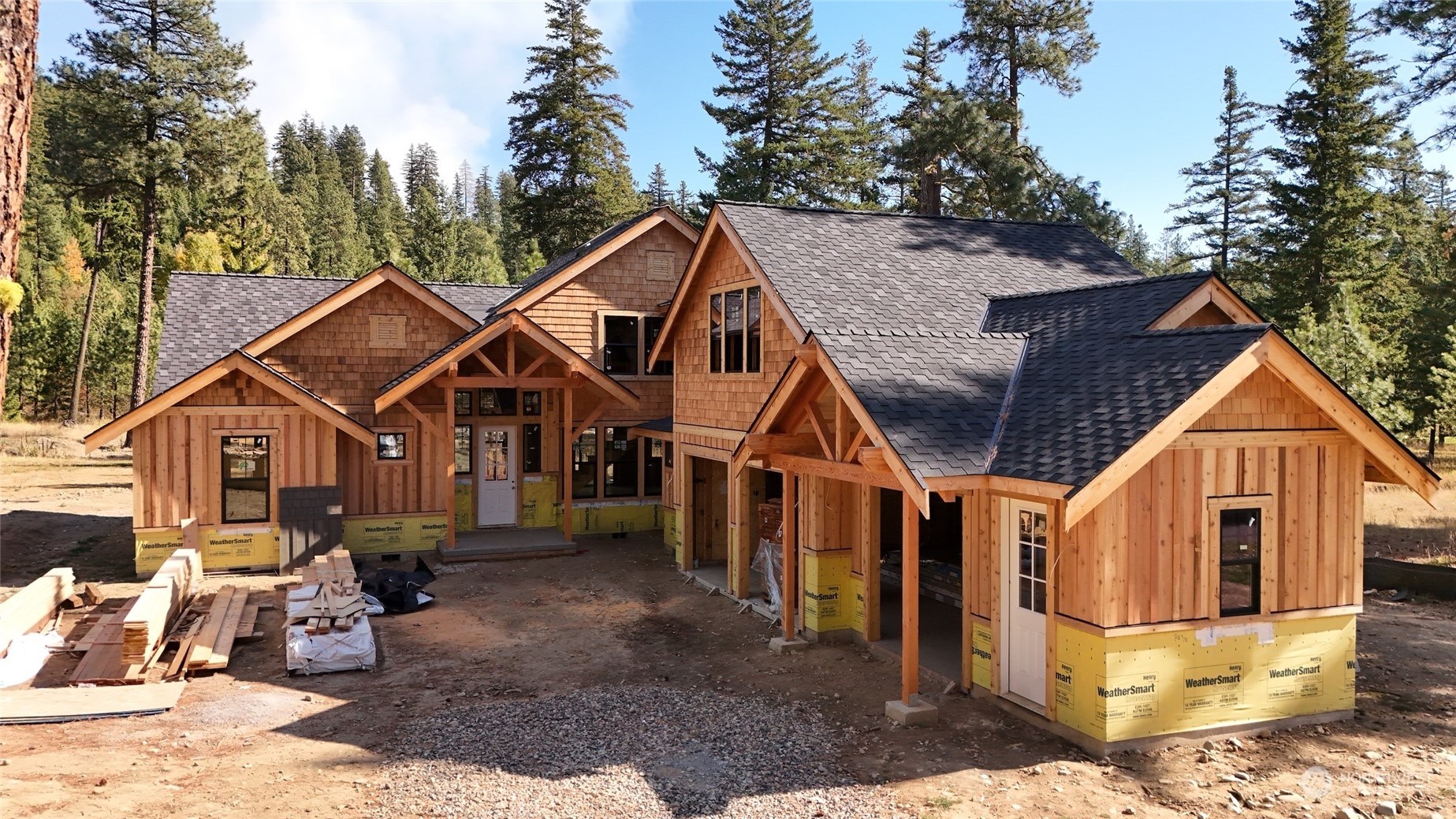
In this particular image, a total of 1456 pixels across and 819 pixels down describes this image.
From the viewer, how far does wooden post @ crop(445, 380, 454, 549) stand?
19.0 metres

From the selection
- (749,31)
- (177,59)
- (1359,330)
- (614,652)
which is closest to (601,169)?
(749,31)

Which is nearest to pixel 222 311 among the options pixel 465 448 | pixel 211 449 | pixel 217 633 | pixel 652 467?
pixel 211 449

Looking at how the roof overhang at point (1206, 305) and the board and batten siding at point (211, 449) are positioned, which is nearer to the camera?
the roof overhang at point (1206, 305)

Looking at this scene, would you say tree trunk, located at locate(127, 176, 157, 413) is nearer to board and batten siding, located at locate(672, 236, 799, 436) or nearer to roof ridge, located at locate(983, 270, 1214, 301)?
board and batten siding, located at locate(672, 236, 799, 436)

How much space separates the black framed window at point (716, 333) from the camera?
15.8 meters

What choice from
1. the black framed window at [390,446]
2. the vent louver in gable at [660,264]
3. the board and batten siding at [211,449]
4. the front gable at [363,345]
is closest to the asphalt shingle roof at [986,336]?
the vent louver in gable at [660,264]

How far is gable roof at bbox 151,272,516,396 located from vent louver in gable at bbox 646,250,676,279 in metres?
4.17

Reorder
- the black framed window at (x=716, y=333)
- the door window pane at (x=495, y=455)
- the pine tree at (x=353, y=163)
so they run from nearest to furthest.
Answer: the black framed window at (x=716, y=333)
the door window pane at (x=495, y=455)
the pine tree at (x=353, y=163)

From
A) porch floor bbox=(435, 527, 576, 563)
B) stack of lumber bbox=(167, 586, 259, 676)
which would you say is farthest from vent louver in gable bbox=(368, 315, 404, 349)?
stack of lumber bbox=(167, 586, 259, 676)

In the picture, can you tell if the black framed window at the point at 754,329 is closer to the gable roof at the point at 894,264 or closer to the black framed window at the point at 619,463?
the gable roof at the point at 894,264

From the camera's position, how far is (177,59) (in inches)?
1196

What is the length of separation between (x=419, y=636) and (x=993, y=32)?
28.3m

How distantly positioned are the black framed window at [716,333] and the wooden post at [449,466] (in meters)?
5.96

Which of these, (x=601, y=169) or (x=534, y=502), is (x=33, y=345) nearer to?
(x=601, y=169)
